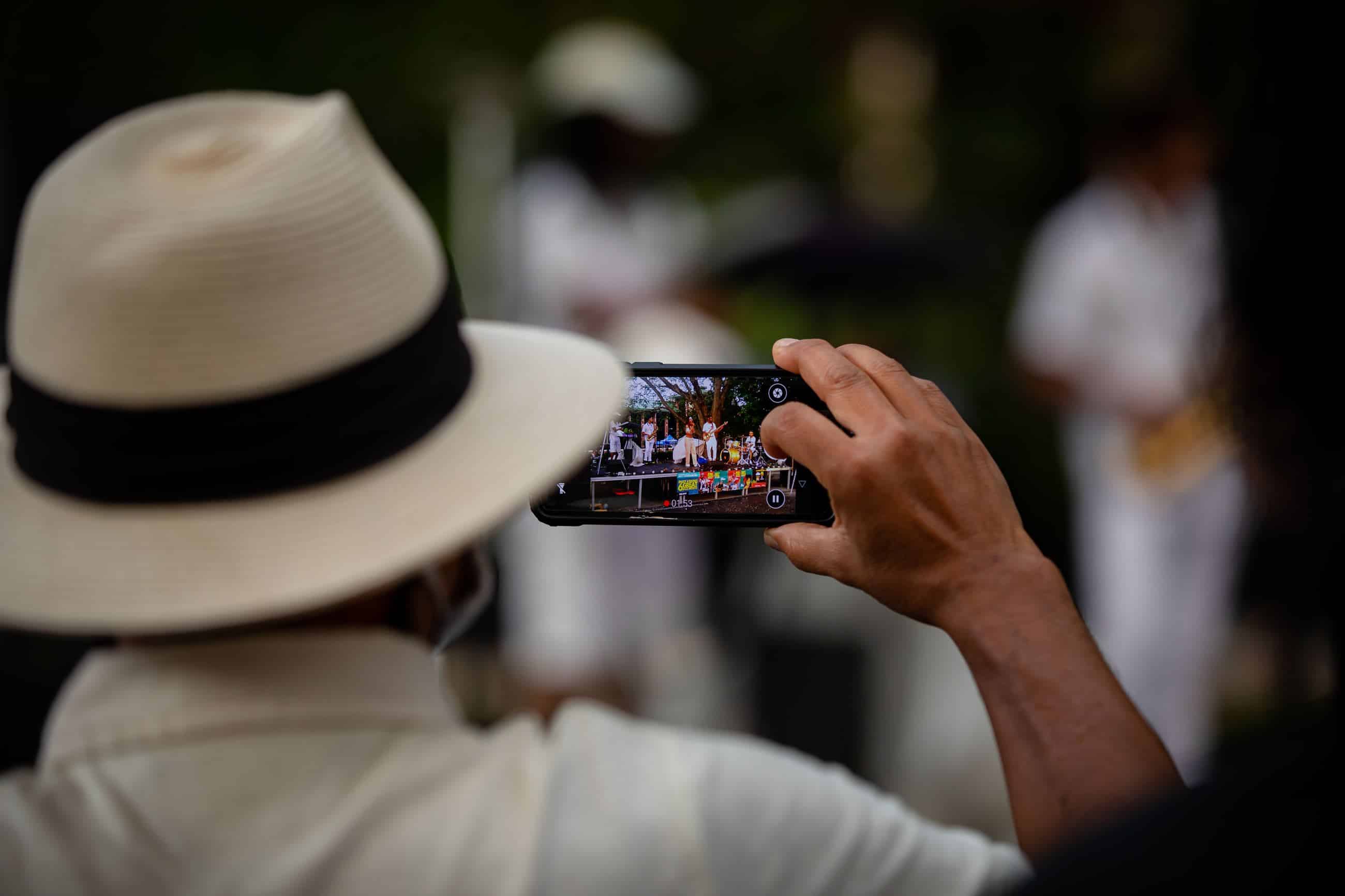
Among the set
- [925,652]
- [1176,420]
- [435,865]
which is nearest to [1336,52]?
[435,865]

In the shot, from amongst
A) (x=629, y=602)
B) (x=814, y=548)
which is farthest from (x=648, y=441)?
(x=629, y=602)

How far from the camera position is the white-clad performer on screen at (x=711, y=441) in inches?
54.4

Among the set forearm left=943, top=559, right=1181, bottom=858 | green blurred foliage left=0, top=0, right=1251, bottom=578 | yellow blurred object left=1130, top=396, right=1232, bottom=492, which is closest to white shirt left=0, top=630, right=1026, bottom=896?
forearm left=943, top=559, right=1181, bottom=858

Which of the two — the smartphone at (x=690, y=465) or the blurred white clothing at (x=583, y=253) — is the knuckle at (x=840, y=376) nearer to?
the smartphone at (x=690, y=465)

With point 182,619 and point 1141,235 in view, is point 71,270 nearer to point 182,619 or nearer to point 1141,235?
point 182,619

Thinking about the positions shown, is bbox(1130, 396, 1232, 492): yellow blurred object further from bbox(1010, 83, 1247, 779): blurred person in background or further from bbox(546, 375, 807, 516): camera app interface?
bbox(546, 375, 807, 516): camera app interface

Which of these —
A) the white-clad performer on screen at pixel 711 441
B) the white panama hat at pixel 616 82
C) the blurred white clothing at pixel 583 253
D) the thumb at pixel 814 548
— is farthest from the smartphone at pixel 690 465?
the white panama hat at pixel 616 82

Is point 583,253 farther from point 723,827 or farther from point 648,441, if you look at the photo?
point 723,827

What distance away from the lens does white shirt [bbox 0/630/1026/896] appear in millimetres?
1024

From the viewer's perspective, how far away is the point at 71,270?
108cm

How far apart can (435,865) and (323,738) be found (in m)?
0.16

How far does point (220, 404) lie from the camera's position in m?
1.07

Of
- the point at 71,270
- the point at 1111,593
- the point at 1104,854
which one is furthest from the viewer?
the point at 1111,593

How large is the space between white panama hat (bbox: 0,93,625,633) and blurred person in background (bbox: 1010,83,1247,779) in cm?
254
